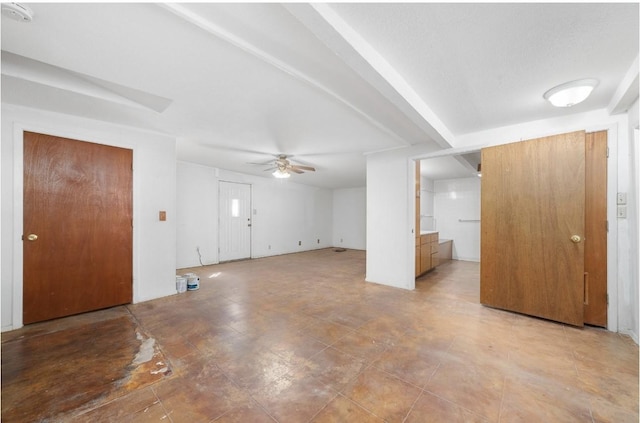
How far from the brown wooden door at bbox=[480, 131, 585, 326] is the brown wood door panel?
172mm

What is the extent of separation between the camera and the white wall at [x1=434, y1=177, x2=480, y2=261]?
20.9 ft

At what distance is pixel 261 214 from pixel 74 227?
14.2ft

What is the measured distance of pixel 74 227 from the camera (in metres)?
2.88

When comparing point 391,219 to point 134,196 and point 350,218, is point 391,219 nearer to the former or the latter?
point 134,196

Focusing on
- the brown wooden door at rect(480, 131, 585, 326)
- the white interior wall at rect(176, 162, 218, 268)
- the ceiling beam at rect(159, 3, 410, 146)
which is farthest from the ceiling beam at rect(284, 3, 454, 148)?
the white interior wall at rect(176, 162, 218, 268)

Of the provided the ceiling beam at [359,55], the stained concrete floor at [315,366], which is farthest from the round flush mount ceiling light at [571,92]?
the stained concrete floor at [315,366]

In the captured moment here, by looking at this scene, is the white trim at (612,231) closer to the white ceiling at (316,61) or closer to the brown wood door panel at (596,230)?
the brown wood door panel at (596,230)

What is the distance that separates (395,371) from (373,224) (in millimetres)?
2651

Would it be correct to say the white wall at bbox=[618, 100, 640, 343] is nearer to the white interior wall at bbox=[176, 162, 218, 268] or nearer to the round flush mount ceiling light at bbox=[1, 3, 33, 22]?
the round flush mount ceiling light at bbox=[1, 3, 33, 22]

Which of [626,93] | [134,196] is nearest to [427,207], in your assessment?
[626,93]

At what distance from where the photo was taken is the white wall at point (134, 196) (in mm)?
2504

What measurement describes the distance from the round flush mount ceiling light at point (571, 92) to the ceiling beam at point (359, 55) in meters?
1.01

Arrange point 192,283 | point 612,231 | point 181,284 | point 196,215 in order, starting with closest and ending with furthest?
point 612,231, point 181,284, point 192,283, point 196,215

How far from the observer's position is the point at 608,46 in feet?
5.25
